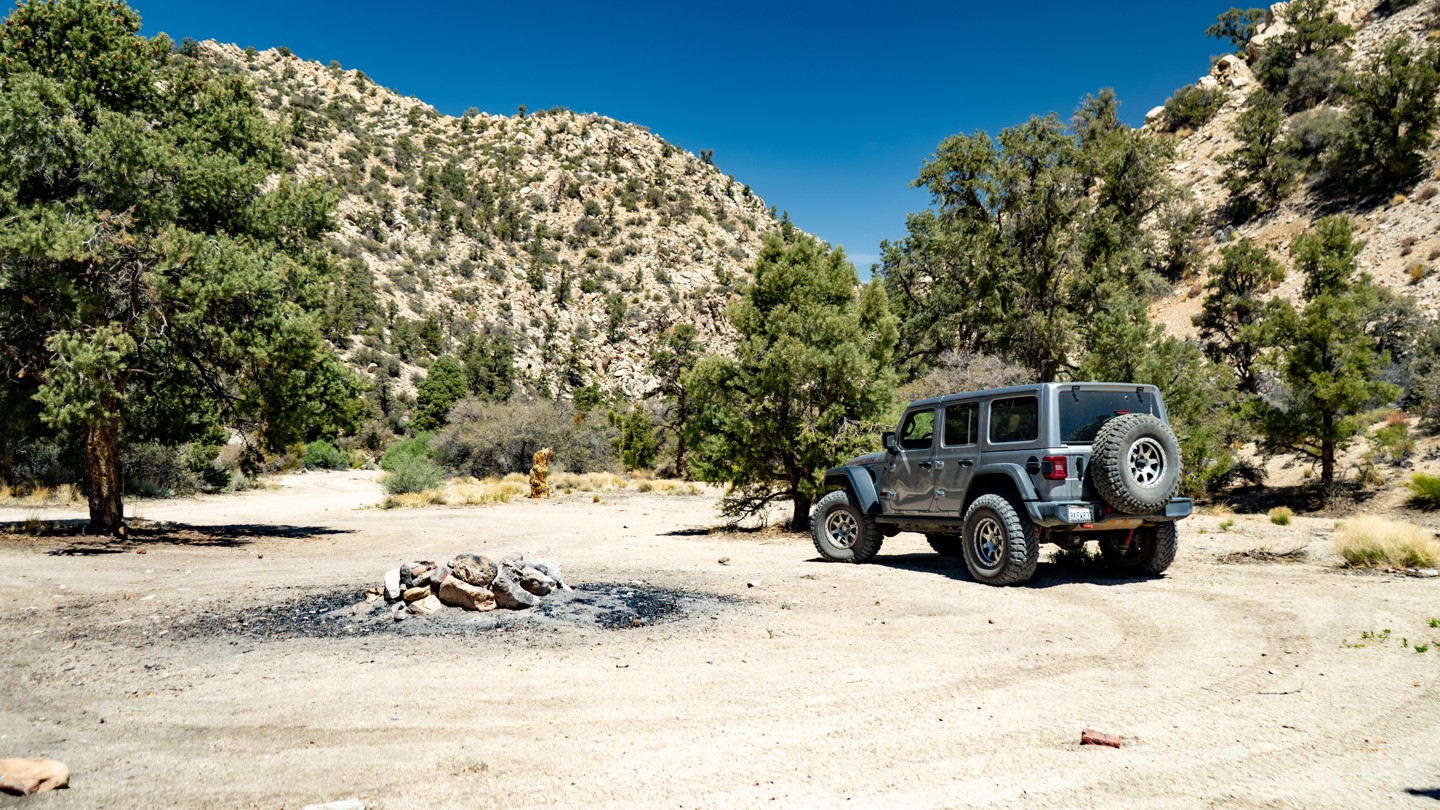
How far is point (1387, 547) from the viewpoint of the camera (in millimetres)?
10711

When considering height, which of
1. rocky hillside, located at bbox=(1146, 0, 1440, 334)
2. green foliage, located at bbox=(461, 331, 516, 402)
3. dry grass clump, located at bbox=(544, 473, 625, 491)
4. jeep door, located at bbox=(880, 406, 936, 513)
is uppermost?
rocky hillside, located at bbox=(1146, 0, 1440, 334)

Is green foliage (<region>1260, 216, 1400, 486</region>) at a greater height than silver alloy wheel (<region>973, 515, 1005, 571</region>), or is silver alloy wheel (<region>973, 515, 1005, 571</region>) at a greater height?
green foliage (<region>1260, 216, 1400, 486</region>)

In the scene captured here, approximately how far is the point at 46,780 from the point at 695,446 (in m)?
13.7

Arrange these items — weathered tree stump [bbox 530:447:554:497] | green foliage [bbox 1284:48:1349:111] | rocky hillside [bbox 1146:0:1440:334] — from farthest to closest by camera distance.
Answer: green foliage [bbox 1284:48:1349:111], rocky hillside [bbox 1146:0:1440:334], weathered tree stump [bbox 530:447:554:497]

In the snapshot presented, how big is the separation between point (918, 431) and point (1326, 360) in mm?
15798

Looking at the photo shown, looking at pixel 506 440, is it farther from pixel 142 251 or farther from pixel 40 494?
pixel 142 251

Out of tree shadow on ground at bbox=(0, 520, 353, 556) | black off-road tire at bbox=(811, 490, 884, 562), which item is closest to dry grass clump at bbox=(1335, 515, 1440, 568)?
black off-road tire at bbox=(811, 490, 884, 562)

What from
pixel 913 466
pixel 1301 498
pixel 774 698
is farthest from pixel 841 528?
Result: pixel 1301 498

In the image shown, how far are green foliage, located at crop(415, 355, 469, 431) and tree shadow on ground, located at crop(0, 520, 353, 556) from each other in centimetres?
3829

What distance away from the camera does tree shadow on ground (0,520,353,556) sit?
13938 millimetres

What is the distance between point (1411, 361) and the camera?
28500mm

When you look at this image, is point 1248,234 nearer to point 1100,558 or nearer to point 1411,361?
point 1411,361

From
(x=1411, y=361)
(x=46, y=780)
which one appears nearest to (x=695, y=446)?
(x=46, y=780)

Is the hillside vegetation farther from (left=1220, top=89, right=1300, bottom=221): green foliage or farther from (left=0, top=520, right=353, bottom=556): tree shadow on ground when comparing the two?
(left=0, top=520, right=353, bottom=556): tree shadow on ground
